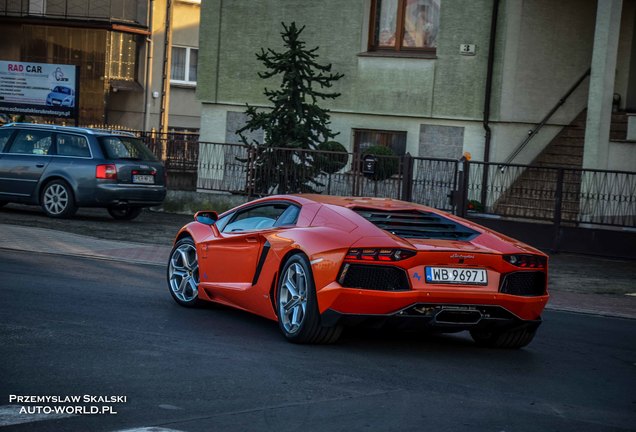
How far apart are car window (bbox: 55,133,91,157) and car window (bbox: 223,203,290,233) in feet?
36.2

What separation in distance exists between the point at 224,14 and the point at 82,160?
7494 millimetres

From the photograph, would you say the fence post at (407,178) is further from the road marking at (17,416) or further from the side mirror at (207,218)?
the road marking at (17,416)

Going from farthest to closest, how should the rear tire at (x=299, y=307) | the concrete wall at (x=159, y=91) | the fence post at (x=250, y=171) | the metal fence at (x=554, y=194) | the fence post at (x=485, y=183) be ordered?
the concrete wall at (x=159, y=91) < the fence post at (x=250, y=171) < the fence post at (x=485, y=183) < the metal fence at (x=554, y=194) < the rear tire at (x=299, y=307)

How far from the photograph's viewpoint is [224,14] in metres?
27.1

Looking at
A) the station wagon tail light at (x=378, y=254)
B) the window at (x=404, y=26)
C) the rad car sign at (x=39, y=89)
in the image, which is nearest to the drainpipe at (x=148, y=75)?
the rad car sign at (x=39, y=89)

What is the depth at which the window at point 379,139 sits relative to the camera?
83.8 ft

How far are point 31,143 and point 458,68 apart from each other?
8995 millimetres

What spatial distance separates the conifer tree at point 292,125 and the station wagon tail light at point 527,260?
13393 millimetres

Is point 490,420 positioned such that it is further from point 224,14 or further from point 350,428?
point 224,14

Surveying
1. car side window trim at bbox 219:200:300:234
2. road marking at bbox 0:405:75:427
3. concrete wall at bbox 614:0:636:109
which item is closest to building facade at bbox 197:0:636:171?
concrete wall at bbox 614:0:636:109

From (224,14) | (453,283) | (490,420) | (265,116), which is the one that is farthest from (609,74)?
(490,420)

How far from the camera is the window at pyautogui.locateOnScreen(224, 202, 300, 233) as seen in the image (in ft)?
32.0

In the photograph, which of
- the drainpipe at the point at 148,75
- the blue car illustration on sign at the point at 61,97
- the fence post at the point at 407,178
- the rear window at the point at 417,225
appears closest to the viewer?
the rear window at the point at 417,225

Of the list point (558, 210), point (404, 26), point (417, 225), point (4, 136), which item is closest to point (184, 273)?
point (417, 225)
